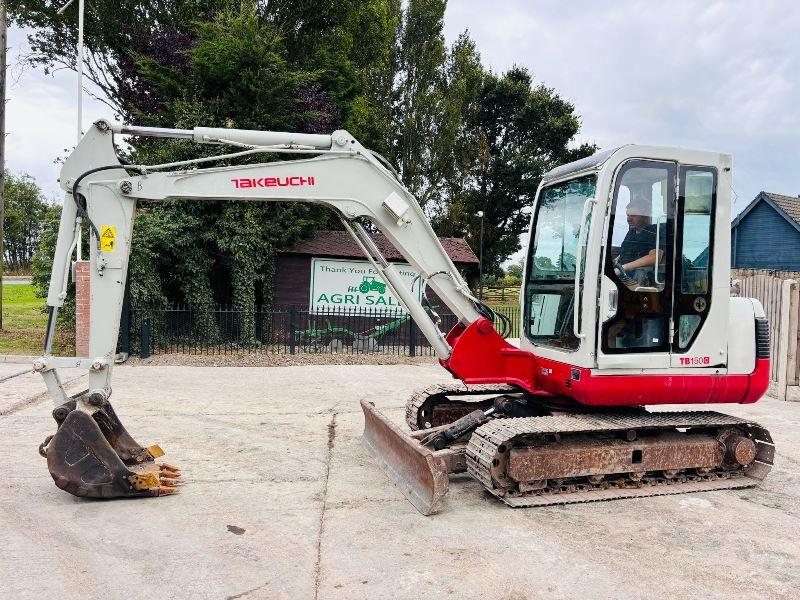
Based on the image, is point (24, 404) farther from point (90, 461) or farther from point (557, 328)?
point (557, 328)

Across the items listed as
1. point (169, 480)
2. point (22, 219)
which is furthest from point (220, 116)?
point (22, 219)

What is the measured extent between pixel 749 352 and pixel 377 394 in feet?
18.2

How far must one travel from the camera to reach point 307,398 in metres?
9.50

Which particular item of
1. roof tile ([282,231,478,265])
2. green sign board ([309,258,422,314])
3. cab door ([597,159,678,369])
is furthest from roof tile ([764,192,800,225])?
cab door ([597,159,678,369])

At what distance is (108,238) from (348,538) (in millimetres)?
3072

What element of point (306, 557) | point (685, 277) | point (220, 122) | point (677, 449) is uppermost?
point (220, 122)

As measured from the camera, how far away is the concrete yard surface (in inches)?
149

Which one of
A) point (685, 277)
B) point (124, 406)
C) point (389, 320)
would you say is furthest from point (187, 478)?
point (389, 320)

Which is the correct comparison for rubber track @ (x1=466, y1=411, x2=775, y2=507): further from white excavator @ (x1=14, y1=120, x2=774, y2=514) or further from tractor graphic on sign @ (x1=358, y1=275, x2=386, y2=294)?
tractor graphic on sign @ (x1=358, y1=275, x2=386, y2=294)

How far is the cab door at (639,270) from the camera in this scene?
5.29 m

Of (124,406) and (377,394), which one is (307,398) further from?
(124,406)

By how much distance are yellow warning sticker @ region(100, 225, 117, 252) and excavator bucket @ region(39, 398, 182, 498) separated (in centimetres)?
124

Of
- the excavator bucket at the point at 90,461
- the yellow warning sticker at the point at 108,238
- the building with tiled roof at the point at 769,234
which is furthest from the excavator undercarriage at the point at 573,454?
the building with tiled roof at the point at 769,234

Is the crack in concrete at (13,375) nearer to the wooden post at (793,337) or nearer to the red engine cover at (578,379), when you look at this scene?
the red engine cover at (578,379)
